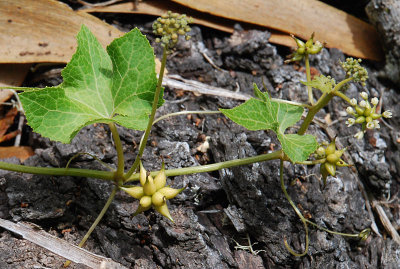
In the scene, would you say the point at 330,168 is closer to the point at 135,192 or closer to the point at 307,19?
the point at 135,192

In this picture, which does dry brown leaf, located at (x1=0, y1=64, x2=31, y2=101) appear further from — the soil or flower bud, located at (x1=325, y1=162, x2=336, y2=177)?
flower bud, located at (x1=325, y1=162, x2=336, y2=177)

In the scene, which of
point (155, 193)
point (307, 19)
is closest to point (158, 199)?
point (155, 193)

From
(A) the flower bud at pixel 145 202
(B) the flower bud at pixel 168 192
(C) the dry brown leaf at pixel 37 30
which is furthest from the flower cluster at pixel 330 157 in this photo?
(C) the dry brown leaf at pixel 37 30

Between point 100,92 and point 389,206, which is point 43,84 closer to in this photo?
point 100,92

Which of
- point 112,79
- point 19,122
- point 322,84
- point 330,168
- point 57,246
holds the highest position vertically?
point 322,84

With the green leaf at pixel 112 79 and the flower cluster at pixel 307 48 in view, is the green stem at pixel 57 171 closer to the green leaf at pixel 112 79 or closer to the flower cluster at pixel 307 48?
the green leaf at pixel 112 79

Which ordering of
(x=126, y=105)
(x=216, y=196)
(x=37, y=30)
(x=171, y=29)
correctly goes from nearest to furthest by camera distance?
(x=171, y=29) < (x=126, y=105) < (x=216, y=196) < (x=37, y=30)

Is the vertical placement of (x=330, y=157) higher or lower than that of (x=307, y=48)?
lower
